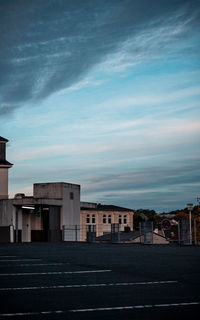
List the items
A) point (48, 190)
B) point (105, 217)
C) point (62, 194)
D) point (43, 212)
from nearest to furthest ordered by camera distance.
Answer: point (62, 194), point (48, 190), point (43, 212), point (105, 217)

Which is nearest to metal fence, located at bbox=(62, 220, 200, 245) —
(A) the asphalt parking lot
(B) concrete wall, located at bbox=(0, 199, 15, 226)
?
(B) concrete wall, located at bbox=(0, 199, 15, 226)

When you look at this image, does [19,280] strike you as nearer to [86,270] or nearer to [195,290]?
[86,270]

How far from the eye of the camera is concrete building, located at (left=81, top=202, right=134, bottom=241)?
3031 inches

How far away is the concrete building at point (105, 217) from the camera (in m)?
77.0

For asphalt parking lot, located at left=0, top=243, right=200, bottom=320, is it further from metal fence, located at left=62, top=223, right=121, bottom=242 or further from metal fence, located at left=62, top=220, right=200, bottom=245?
metal fence, located at left=62, top=223, right=121, bottom=242

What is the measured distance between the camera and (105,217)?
3253 inches

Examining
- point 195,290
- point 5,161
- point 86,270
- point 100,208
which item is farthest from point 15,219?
point 195,290

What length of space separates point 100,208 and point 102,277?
69.6m

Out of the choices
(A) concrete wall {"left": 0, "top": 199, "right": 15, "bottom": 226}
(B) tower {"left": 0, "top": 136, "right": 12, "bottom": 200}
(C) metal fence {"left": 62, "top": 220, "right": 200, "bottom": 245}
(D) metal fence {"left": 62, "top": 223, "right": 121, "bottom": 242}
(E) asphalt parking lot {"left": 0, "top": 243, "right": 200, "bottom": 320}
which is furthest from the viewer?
(B) tower {"left": 0, "top": 136, "right": 12, "bottom": 200}

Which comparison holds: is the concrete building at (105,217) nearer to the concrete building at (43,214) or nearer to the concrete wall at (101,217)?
the concrete wall at (101,217)

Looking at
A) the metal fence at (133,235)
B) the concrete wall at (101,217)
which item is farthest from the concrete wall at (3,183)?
the concrete wall at (101,217)

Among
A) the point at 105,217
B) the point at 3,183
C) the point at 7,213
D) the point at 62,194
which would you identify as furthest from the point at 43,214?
the point at 105,217

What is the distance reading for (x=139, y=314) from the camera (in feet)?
25.4

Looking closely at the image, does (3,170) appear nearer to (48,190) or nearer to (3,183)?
(3,183)
